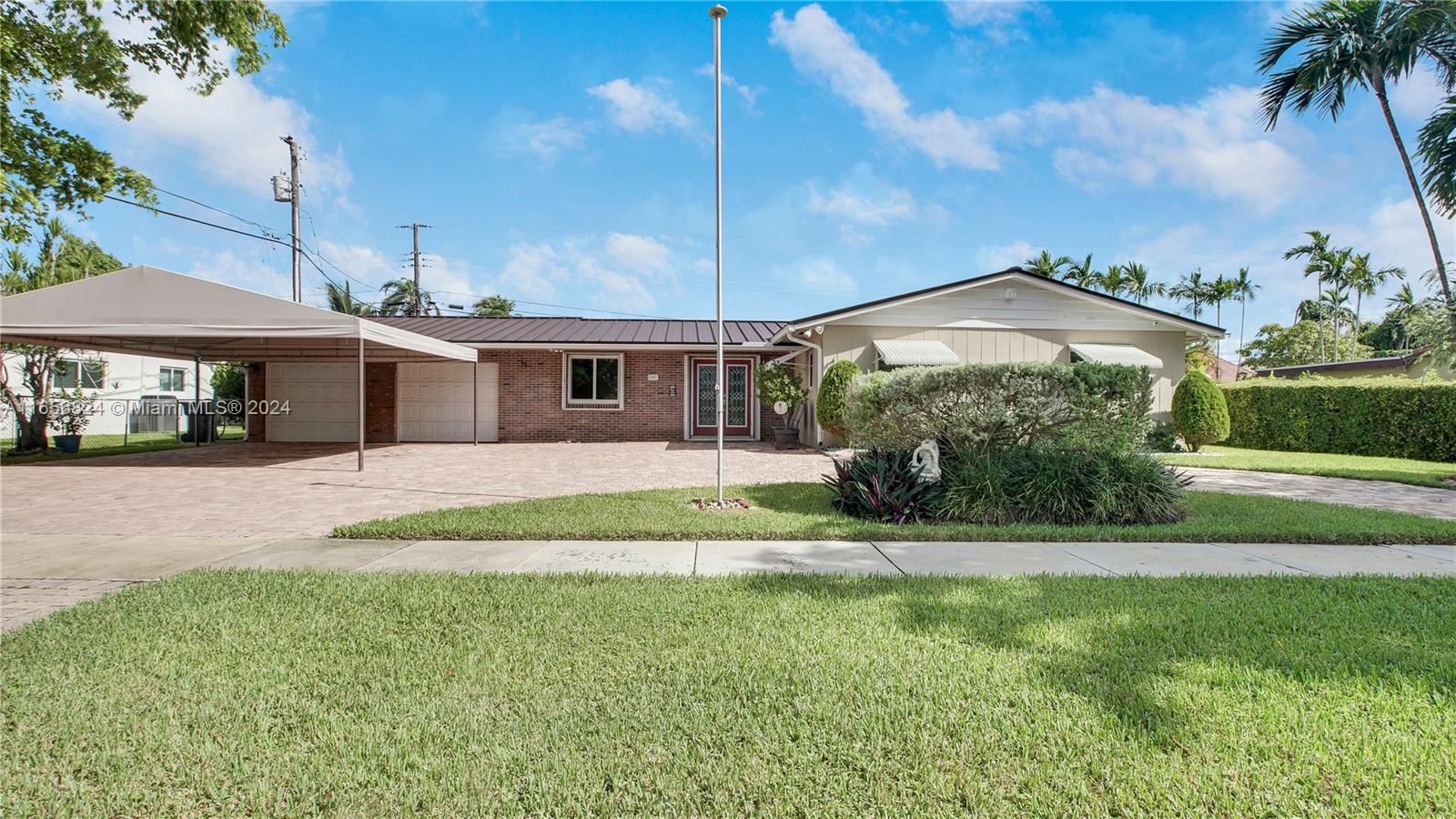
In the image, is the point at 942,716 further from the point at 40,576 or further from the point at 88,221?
the point at 88,221

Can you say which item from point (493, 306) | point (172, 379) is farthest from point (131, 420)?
point (493, 306)

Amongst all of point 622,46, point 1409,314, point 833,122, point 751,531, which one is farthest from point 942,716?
point 1409,314

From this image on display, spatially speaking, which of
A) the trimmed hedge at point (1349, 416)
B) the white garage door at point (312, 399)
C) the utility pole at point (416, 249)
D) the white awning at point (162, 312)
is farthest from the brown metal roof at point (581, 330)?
the utility pole at point (416, 249)

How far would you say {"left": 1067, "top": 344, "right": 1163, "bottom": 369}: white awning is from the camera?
1468 centimetres

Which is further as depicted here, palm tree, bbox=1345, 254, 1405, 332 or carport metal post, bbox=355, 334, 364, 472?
palm tree, bbox=1345, 254, 1405, 332

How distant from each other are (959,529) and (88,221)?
13.7 meters

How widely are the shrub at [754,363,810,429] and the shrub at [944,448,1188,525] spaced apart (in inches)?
343

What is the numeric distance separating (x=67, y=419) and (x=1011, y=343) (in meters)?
23.0

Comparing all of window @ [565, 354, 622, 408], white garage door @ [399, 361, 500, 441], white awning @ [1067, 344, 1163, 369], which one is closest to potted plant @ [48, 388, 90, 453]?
white garage door @ [399, 361, 500, 441]

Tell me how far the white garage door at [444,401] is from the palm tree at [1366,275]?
46384mm

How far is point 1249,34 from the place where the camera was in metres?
12.8

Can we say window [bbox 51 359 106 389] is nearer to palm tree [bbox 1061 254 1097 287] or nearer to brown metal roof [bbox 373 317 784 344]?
brown metal roof [bbox 373 317 784 344]

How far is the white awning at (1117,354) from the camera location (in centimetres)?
1468

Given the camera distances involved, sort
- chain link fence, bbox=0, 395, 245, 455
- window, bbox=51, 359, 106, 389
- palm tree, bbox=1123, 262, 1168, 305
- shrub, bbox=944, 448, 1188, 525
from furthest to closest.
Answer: palm tree, bbox=1123, 262, 1168, 305
window, bbox=51, 359, 106, 389
chain link fence, bbox=0, 395, 245, 455
shrub, bbox=944, 448, 1188, 525
